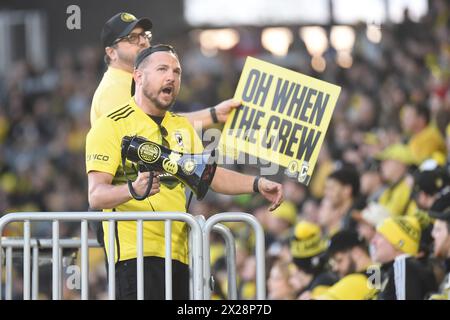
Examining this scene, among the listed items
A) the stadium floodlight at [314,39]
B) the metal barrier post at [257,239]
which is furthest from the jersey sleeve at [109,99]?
the stadium floodlight at [314,39]

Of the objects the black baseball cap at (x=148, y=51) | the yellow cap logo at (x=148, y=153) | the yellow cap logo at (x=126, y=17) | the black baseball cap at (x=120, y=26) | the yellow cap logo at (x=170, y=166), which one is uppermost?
the yellow cap logo at (x=126, y=17)

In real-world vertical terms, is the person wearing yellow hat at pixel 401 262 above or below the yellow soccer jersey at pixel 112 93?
below

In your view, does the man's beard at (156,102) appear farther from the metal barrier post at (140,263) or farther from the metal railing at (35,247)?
the metal railing at (35,247)

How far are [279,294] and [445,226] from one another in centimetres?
179

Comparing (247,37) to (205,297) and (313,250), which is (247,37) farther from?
(205,297)

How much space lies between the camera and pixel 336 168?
36.9 feet

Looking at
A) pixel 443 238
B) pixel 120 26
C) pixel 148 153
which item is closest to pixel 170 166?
pixel 148 153

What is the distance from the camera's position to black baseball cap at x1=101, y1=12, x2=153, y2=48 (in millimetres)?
7016

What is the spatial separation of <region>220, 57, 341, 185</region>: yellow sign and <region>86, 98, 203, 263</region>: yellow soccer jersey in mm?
312

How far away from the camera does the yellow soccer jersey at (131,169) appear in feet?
22.0

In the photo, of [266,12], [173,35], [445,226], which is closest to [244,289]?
[445,226]

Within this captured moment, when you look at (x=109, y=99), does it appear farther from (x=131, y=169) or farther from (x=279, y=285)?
(x=279, y=285)

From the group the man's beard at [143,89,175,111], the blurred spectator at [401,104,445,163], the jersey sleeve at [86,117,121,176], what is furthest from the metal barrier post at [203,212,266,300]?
the blurred spectator at [401,104,445,163]

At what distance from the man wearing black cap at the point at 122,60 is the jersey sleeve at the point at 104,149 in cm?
22
